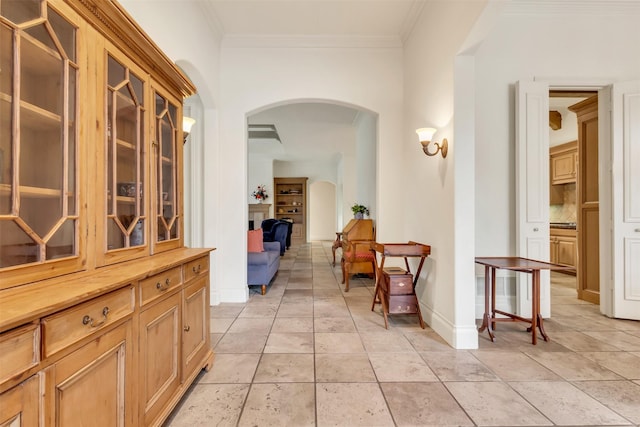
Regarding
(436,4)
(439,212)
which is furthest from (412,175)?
(436,4)

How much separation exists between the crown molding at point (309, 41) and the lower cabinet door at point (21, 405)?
13.2 ft

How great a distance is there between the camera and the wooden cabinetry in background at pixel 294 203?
11.1 meters

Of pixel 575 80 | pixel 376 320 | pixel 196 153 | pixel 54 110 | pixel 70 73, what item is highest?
pixel 575 80

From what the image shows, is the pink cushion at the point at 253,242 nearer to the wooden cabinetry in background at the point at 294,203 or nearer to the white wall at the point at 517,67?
the white wall at the point at 517,67

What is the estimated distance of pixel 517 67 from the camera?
3248 mm

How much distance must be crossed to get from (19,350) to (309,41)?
4024 millimetres

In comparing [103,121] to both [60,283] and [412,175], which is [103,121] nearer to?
[60,283]

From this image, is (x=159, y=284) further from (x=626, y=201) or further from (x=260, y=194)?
(x=260, y=194)

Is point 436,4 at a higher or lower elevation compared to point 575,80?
higher

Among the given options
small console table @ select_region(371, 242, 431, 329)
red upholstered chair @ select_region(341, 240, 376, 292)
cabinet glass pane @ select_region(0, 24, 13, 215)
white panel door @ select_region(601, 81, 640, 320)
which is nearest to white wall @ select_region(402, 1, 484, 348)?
small console table @ select_region(371, 242, 431, 329)

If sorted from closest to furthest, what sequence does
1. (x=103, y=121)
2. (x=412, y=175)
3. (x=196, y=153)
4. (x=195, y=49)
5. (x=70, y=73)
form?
(x=70, y=73) → (x=103, y=121) → (x=195, y=49) → (x=412, y=175) → (x=196, y=153)

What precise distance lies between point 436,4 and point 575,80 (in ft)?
6.07

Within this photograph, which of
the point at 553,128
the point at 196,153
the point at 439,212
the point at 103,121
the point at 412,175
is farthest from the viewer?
the point at 553,128

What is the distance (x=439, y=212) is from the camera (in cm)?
280
